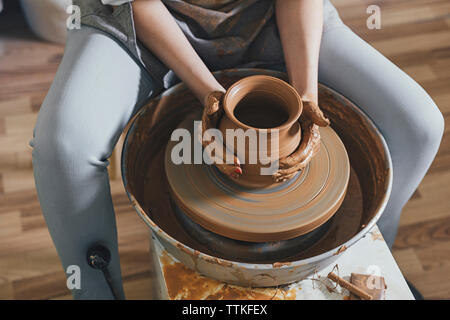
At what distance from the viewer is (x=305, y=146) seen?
41.3 inches

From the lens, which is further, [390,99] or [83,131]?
[390,99]

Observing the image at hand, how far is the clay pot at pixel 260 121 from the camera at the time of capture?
1.00 metres

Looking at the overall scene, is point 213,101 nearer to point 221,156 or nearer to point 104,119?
point 221,156

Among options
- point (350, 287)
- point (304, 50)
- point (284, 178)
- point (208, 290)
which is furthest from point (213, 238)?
point (304, 50)

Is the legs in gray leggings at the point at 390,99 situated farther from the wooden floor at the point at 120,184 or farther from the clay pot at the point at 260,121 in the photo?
the wooden floor at the point at 120,184

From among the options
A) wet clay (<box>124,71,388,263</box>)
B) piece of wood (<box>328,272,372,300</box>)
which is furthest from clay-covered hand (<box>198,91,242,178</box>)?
piece of wood (<box>328,272,372,300</box>)

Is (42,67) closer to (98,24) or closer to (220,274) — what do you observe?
(98,24)

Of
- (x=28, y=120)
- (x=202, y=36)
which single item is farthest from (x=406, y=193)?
(x=28, y=120)

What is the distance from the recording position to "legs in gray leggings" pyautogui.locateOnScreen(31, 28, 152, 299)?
1095 mm

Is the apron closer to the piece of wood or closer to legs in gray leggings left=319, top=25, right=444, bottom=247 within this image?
legs in gray leggings left=319, top=25, right=444, bottom=247

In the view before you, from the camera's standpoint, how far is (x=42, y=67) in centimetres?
230

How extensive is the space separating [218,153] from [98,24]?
18.5 inches

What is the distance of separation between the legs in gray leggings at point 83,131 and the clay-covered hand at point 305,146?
412 millimetres

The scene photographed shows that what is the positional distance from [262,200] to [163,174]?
35 centimetres
